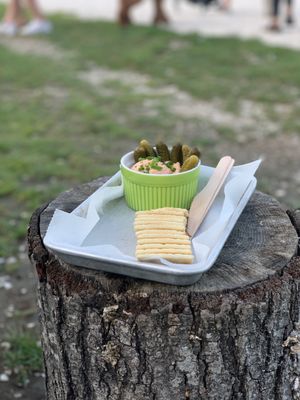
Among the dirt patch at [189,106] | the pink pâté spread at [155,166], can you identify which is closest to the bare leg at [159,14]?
the dirt patch at [189,106]

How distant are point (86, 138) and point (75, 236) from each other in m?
3.47

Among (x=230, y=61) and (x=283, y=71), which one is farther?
(x=230, y=61)

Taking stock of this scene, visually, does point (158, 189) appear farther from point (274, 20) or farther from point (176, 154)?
point (274, 20)

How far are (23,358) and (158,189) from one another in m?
1.42

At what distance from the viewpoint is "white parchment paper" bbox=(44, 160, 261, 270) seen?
169 centimetres

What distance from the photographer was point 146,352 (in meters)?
1.71

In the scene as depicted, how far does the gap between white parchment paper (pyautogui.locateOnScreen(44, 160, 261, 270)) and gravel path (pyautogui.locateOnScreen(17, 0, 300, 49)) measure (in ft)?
19.7

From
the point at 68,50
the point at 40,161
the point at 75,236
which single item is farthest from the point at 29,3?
the point at 75,236

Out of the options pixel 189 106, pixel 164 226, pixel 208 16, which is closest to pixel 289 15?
pixel 208 16

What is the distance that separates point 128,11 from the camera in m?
8.79

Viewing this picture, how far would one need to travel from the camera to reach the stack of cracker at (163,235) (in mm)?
1635

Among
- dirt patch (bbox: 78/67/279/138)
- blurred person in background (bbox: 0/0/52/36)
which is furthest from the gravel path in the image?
dirt patch (bbox: 78/67/279/138)

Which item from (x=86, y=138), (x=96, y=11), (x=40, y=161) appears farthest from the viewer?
(x=96, y=11)

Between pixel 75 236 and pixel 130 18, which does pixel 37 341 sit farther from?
pixel 130 18
